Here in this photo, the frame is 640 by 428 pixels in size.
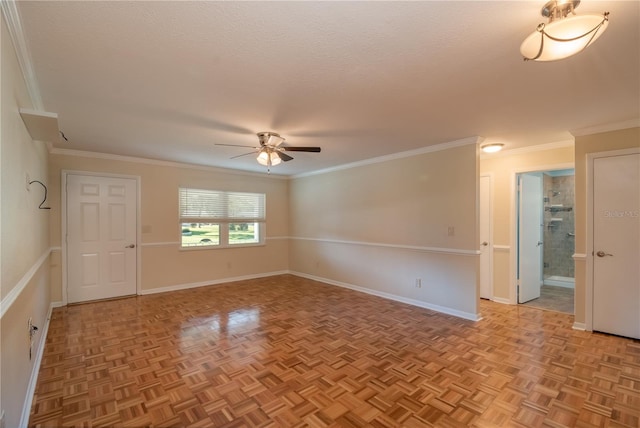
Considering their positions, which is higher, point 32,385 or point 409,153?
point 409,153

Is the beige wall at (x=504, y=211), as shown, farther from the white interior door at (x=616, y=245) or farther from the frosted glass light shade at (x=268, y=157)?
the frosted glass light shade at (x=268, y=157)

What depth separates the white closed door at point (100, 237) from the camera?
455cm

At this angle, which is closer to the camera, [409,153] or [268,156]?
[268,156]

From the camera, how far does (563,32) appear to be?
1.38 m

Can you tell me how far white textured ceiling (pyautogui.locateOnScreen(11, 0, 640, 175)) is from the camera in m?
1.53

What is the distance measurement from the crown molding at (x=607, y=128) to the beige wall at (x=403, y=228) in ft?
3.71

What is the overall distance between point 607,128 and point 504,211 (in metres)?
1.64

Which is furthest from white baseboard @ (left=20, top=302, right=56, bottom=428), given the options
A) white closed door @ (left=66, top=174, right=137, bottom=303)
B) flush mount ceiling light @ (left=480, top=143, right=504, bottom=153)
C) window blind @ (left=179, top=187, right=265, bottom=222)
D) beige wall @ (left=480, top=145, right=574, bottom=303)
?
beige wall @ (left=480, top=145, right=574, bottom=303)

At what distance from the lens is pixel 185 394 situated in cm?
222

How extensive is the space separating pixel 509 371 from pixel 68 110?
4.78m

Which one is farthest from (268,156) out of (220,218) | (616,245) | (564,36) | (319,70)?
(616,245)

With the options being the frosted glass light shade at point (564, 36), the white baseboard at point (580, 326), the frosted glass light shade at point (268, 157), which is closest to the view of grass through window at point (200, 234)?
the frosted glass light shade at point (268, 157)

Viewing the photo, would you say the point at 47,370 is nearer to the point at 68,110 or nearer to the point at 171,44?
the point at 68,110

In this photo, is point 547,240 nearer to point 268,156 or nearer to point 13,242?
point 268,156
